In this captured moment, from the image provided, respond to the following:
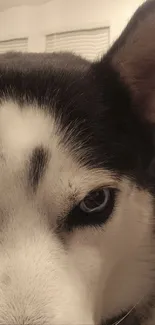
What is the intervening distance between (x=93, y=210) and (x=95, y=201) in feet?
0.06

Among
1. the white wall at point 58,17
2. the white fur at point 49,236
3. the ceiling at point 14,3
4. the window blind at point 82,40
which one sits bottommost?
the white fur at point 49,236

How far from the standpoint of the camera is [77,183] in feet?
3.12

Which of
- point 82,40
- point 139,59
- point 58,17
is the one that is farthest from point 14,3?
point 139,59

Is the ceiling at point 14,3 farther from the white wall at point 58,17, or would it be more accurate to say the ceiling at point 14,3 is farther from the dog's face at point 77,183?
the dog's face at point 77,183

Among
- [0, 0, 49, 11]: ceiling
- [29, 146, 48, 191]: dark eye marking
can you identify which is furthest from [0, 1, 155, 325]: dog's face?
[0, 0, 49, 11]: ceiling

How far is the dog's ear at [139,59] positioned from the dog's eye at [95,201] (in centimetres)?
24

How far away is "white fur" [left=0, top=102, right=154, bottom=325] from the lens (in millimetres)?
810

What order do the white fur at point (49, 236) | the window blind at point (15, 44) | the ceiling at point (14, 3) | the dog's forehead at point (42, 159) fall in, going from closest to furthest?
the white fur at point (49, 236)
the dog's forehead at point (42, 159)
the ceiling at point (14, 3)
the window blind at point (15, 44)

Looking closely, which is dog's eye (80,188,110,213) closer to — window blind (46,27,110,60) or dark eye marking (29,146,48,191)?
dark eye marking (29,146,48,191)

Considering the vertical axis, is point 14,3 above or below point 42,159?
above

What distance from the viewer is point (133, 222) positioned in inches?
43.6

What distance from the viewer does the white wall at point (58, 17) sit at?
341 centimetres

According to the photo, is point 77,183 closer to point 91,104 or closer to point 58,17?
point 91,104

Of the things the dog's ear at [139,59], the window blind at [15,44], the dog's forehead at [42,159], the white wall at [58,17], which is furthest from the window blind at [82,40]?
the dog's forehead at [42,159]
